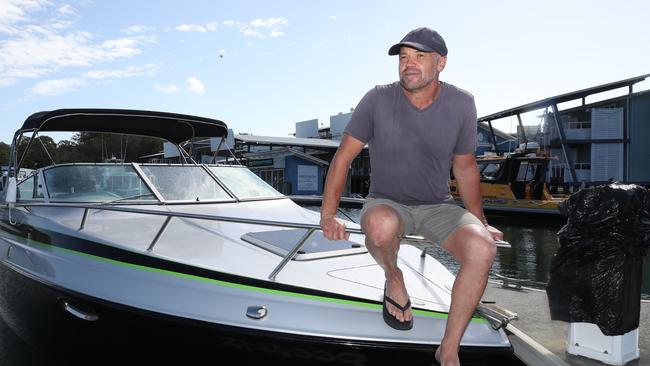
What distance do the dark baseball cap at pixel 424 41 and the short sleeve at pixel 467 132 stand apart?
0.30 meters

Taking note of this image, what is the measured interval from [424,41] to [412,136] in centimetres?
44

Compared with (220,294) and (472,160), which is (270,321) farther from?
(472,160)

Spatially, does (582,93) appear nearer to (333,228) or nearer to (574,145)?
(574,145)

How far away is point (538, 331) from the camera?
3.44m

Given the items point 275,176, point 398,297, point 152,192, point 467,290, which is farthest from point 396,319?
point 275,176

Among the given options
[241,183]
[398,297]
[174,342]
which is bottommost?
[174,342]

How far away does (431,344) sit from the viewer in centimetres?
241

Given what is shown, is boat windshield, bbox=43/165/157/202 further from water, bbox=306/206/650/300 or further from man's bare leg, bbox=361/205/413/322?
man's bare leg, bbox=361/205/413/322

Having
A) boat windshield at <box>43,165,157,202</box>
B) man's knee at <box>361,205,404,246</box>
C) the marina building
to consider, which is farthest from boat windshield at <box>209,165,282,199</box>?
the marina building

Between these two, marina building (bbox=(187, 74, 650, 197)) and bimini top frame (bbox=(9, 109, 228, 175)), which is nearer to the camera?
bimini top frame (bbox=(9, 109, 228, 175))

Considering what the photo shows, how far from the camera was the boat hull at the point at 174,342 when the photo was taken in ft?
7.93

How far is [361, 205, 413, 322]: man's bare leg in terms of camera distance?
2135mm

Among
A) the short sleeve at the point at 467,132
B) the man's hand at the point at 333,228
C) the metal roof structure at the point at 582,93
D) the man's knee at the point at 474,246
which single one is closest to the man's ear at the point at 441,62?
the short sleeve at the point at 467,132

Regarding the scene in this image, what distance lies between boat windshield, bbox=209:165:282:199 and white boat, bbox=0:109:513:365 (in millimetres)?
131
